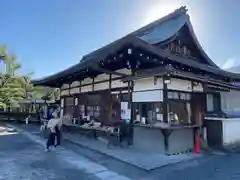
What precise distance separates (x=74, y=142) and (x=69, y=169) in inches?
132

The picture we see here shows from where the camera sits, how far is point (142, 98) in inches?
292

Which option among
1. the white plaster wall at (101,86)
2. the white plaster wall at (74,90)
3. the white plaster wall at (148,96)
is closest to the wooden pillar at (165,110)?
the white plaster wall at (148,96)

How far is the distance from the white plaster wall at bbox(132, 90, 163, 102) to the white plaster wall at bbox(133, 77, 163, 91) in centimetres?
15

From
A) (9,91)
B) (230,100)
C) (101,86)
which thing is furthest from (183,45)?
(9,91)

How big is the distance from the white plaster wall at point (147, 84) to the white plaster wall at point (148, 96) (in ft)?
0.48

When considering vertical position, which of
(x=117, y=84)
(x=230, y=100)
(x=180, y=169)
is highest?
(x=117, y=84)

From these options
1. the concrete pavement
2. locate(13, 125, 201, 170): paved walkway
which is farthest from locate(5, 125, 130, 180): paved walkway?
locate(13, 125, 201, 170): paved walkway

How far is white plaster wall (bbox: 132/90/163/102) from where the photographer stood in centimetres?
681

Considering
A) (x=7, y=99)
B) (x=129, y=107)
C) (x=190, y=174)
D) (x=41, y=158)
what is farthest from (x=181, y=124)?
(x=7, y=99)

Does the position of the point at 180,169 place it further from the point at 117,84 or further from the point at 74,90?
the point at 74,90

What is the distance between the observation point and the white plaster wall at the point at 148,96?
268 inches

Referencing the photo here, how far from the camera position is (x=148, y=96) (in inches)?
283

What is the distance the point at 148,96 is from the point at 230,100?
4710 millimetres

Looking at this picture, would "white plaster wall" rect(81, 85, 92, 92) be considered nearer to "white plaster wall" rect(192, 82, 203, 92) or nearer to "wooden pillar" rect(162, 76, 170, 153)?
"wooden pillar" rect(162, 76, 170, 153)
